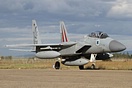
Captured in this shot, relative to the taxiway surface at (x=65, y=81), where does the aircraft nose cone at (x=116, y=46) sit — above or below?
above

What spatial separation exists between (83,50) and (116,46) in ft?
11.8

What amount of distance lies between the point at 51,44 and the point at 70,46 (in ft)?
6.82

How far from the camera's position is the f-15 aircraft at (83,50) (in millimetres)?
33469

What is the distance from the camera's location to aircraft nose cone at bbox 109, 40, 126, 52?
3275 cm

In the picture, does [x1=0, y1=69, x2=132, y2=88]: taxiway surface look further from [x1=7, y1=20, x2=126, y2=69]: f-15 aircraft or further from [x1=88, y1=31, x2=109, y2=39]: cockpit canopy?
[x1=88, y1=31, x2=109, y2=39]: cockpit canopy

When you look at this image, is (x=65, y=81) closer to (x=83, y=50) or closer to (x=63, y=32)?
(x=83, y=50)

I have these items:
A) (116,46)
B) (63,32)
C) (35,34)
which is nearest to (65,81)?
(116,46)

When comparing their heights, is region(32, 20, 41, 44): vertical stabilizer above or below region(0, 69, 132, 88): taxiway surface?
above

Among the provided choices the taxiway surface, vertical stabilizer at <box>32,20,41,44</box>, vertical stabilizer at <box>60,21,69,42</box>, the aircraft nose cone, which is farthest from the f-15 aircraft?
the taxiway surface

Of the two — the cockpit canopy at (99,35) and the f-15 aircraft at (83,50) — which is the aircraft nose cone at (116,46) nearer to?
the f-15 aircraft at (83,50)

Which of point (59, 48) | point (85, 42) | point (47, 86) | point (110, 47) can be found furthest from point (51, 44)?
point (47, 86)

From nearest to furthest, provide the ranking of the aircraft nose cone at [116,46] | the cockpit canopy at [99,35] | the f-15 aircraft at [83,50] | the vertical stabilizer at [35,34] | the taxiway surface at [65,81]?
1. the taxiway surface at [65,81]
2. the aircraft nose cone at [116,46]
3. the f-15 aircraft at [83,50]
4. the cockpit canopy at [99,35]
5. the vertical stabilizer at [35,34]

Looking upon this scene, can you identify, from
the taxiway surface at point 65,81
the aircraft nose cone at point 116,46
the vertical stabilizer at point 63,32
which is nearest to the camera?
the taxiway surface at point 65,81

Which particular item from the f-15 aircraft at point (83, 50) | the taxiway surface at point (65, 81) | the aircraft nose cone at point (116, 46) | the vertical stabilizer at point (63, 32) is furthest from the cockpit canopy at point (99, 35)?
the taxiway surface at point (65, 81)
